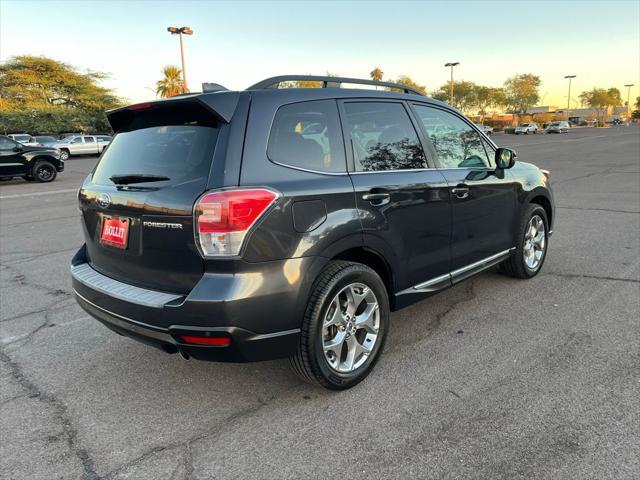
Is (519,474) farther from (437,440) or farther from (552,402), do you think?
(552,402)

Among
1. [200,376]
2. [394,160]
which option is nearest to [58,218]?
[200,376]

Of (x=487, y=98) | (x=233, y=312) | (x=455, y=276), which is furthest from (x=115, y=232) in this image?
(x=487, y=98)

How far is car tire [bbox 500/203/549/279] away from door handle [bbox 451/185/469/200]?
1117 millimetres

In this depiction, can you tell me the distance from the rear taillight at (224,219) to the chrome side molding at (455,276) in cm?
136

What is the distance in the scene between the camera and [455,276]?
3.88 meters

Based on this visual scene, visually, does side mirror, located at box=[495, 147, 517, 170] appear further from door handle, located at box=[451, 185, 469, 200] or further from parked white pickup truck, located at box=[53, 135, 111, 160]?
parked white pickup truck, located at box=[53, 135, 111, 160]

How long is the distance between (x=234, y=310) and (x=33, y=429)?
4.56ft

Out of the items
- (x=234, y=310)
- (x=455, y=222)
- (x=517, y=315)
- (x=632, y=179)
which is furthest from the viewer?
(x=632, y=179)

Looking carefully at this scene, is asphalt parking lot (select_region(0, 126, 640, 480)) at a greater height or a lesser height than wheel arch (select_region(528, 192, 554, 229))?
lesser

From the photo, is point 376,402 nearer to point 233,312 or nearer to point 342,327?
point 342,327

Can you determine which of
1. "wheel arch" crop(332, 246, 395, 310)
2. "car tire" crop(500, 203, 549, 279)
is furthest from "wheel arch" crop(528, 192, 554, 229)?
"wheel arch" crop(332, 246, 395, 310)

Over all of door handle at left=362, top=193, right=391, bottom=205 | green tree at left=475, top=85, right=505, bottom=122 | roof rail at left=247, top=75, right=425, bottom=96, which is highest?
green tree at left=475, top=85, right=505, bottom=122

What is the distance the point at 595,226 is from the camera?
7.55 m

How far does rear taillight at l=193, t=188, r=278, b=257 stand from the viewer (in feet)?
8.09
